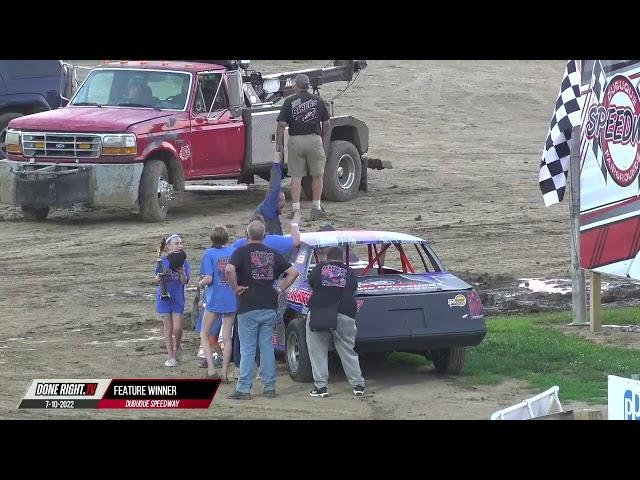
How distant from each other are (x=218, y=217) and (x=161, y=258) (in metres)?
8.18

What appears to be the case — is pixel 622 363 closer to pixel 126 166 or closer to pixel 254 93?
pixel 126 166

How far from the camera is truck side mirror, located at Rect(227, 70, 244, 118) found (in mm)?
20750

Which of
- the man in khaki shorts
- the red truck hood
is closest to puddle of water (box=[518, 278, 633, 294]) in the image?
the man in khaki shorts

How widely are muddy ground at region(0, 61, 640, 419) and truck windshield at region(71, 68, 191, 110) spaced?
5.66 feet

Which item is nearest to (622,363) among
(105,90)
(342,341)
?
(342,341)

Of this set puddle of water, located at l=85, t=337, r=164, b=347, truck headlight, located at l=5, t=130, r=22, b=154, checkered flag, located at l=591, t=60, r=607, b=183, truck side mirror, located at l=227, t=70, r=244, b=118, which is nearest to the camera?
checkered flag, located at l=591, t=60, r=607, b=183

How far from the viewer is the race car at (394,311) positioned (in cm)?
1188

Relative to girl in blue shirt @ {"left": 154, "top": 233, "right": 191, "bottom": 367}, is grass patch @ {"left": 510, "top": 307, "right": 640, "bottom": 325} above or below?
below

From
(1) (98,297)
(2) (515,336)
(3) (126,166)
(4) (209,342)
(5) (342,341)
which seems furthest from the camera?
(3) (126,166)

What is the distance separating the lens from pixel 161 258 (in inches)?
500

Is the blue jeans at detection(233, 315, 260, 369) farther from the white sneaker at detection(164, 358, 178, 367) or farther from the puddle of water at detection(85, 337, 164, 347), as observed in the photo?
the puddle of water at detection(85, 337, 164, 347)

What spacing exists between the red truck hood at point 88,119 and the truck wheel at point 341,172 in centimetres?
316

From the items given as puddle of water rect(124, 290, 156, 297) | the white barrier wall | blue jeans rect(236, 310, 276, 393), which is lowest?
puddle of water rect(124, 290, 156, 297)

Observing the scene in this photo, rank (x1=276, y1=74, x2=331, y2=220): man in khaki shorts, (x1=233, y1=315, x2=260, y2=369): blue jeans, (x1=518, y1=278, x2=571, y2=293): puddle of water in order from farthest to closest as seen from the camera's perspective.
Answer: (x1=276, y1=74, x2=331, y2=220): man in khaki shorts < (x1=518, y1=278, x2=571, y2=293): puddle of water < (x1=233, y1=315, x2=260, y2=369): blue jeans
